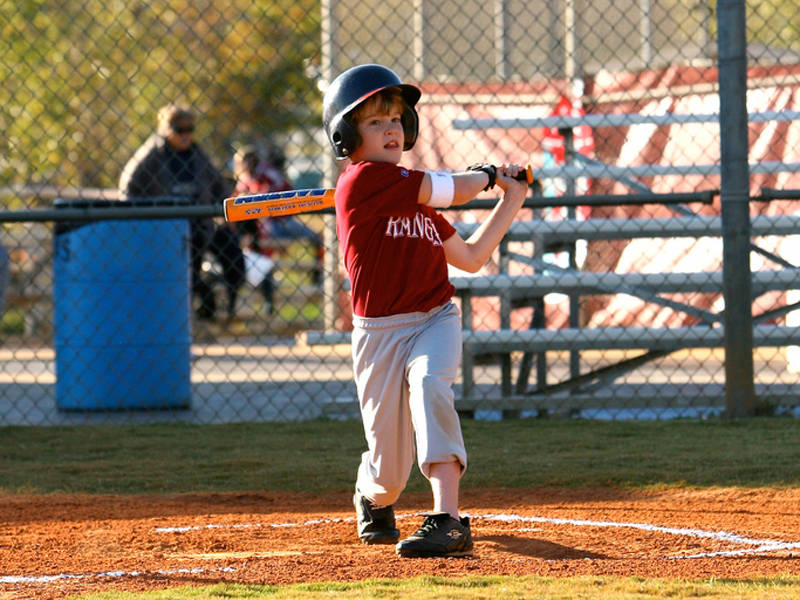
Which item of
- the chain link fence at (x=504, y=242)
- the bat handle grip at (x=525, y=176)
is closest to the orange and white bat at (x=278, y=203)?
the bat handle grip at (x=525, y=176)

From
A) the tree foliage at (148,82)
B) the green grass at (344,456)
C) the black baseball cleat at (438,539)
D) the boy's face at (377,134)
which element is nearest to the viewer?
the black baseball cleat at (438,539)

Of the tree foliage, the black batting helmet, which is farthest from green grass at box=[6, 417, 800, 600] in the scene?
the tree foliage

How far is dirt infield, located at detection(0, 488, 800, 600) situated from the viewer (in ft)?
13.2

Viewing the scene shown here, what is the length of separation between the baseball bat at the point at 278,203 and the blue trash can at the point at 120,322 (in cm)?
433

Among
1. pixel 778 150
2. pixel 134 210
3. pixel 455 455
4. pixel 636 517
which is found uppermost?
pixel 778 150

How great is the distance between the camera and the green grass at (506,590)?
357 centimetres

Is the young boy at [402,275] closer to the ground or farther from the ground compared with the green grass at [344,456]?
farther from the ground

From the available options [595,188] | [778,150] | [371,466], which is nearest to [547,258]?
[595,188]

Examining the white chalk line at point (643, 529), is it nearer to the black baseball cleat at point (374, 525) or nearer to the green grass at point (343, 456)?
the black baseball cleat at point (374, 525)

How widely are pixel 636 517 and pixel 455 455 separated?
1.15 m

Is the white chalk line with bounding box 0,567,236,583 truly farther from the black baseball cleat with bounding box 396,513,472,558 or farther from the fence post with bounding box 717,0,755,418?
the fence post with bounding box 717,0,755,418

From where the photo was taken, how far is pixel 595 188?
1155 centimetres

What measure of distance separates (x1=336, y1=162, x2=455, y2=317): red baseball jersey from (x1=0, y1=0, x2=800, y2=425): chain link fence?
3143mm

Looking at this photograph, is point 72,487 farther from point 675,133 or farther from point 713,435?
point 675,133
